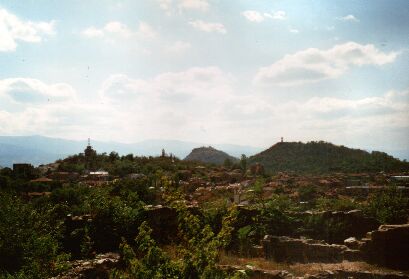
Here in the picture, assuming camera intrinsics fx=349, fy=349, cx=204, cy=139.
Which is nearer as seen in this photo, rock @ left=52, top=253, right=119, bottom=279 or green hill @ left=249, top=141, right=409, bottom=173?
rock @ left=52, top=253, right=119, bottom=279

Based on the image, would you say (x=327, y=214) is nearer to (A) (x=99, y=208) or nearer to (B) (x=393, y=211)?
(B) (x=393, y=211)

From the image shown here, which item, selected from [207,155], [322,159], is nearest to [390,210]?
[322,159]

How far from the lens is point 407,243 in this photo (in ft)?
36.1

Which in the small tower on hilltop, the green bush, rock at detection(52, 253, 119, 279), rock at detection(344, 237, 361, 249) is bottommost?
rock at detection(52, 253, 119, 279)

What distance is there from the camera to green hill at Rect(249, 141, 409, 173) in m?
61.9

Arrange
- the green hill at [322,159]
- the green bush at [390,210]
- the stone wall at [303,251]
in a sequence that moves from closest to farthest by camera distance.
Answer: the stone wall at [303,251] → the green bush at [390,210] → the green hill at [322,159]

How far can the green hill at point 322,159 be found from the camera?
61906 mm

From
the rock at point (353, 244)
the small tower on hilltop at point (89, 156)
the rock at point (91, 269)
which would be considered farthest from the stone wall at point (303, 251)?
the small tower on hilltop at point (89, 156)

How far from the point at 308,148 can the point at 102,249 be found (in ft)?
252

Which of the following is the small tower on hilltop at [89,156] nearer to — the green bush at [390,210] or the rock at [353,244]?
the green bush at [390,210]

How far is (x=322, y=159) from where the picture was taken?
75.8m

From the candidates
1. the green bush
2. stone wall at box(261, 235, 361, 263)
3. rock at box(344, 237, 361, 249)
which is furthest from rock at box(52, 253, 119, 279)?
the green bush

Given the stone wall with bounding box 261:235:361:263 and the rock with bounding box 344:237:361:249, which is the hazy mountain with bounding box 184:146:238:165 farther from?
the rock with bounding box 344:237:361:249

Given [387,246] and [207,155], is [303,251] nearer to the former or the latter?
[387,246]
